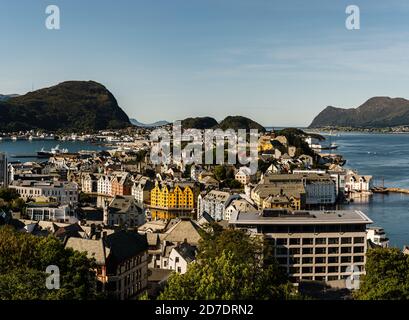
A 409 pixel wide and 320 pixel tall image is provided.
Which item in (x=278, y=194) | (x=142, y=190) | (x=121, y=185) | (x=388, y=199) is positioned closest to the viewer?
(x=278, y=194)

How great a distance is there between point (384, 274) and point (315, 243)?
2.88 m

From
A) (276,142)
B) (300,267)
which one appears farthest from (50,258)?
(276,142)

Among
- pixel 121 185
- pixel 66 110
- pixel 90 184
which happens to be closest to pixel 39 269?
pixel 121 185

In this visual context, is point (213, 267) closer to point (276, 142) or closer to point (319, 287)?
point (319, 287)

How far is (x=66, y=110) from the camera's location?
7862 centimetres

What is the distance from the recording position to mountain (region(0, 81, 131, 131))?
74250 millimetres

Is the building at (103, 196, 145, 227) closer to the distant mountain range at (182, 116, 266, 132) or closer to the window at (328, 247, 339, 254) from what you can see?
the window at (328, 247, 339, 254)

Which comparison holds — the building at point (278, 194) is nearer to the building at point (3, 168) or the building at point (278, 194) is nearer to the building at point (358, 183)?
A: the building at point (358, 183)

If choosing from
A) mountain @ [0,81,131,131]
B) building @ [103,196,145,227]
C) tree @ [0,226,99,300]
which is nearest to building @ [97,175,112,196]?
building @ [103,196,145,227]

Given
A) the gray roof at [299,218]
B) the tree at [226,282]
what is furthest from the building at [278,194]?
the tree at [226,282]

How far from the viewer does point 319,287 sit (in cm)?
928

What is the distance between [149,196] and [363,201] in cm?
838

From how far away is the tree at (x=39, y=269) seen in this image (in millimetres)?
5723

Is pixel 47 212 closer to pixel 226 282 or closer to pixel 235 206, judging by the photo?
pixel 235 206
